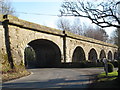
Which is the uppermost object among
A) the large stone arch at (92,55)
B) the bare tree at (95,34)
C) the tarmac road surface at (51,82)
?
the bare tree at (95,34)

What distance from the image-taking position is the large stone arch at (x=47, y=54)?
1077 inches

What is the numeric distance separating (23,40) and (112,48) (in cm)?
4409

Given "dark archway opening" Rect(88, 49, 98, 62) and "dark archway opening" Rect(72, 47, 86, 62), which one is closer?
"dark archway opening" Rect(72, 47, 86, 62)

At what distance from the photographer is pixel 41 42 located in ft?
85.8

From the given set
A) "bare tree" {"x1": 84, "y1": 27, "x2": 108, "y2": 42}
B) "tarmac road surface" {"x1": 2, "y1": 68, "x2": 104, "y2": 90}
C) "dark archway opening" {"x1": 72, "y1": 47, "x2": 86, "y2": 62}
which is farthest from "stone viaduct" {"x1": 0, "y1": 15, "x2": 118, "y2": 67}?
"bare tree" {"x1": 84, "y1": 27, "x2": 108, "y2": 42}

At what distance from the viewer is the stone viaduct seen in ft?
53.1

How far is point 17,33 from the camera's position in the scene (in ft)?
57.9

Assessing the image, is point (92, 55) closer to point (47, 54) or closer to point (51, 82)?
point (47, 54)

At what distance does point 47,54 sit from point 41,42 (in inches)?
180

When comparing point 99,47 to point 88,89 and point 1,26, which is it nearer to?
point 1,26

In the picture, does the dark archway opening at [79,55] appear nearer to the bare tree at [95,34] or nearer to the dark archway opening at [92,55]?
the dark archway opening at [92,55]

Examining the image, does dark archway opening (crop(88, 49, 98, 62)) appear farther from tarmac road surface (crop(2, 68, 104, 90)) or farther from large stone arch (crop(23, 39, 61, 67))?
tarmac road surface (crop(2, 68, 104, 90))

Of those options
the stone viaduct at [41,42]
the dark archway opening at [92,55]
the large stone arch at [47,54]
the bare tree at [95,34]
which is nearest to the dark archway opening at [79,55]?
A: the stone viaduct at [41,42]

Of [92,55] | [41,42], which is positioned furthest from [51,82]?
[92,55]
